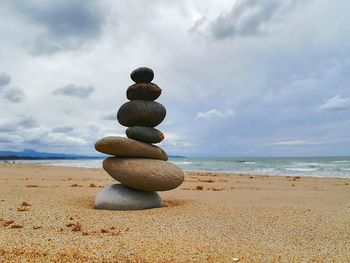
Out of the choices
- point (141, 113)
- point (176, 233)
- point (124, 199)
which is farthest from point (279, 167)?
point (176, 233)

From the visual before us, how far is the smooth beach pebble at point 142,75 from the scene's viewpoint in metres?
11.0

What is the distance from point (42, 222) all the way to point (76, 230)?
1.34 metres

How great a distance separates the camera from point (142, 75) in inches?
434

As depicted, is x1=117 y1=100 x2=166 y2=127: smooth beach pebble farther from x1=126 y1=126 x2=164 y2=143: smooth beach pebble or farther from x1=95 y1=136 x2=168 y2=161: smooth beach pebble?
x1=95 y1=136 x2=168 y2=161: smooth beach pebble

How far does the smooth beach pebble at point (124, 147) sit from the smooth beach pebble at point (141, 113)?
0.74 m

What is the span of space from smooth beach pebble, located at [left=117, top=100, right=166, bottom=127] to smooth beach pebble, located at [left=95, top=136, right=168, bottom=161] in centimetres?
74

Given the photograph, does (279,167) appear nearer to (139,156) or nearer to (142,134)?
(142,134)

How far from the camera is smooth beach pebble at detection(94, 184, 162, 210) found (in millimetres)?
9926

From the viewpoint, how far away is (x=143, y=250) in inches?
224

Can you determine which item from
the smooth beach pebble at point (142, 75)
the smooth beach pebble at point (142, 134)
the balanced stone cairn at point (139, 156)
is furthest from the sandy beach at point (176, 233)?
the smooth beach pebble at point (142, 75)

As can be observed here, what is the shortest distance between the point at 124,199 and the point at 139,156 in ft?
4.48

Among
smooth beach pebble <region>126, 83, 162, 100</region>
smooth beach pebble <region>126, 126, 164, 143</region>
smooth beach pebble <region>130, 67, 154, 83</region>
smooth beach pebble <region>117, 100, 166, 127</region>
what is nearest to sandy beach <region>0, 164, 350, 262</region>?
smooth beach pebble <region>126, 126, 164, 143</region>

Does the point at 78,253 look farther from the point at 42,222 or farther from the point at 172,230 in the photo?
the point at 42,222

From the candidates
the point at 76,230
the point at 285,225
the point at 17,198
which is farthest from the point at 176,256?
the point at 17,198
